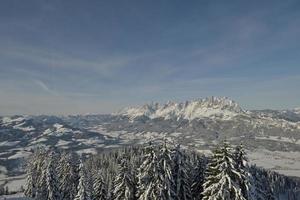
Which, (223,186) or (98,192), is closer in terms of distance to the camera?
(223,186)

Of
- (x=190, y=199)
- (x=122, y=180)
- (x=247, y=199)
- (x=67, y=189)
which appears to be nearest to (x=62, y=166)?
(x=67, y=189)

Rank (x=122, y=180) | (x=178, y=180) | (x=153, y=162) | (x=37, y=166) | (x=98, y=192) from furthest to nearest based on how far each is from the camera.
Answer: (x=37, y=166), (x=98, y=192), (x=122, y=180), (x=178, y=180), (x=153, y=162)

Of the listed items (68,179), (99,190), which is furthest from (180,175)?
(68,179)

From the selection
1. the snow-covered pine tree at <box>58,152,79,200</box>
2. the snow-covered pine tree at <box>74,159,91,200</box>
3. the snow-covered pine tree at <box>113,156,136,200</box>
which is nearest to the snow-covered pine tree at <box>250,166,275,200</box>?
the snow-covered pine tree at <box>113,156,136,200</box>

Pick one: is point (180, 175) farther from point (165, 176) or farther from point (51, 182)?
point (51, 182)

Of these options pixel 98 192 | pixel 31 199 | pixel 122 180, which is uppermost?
pixel 122 180

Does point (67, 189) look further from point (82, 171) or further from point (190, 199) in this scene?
point (190, 199)

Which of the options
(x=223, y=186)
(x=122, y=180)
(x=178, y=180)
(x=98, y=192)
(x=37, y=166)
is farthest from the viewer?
(x=37, y=166)

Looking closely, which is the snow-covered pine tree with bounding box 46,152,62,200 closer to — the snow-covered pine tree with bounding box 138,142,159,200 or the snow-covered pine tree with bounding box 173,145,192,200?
the snow-covered pine tree with bounding box 173,145,192,200
